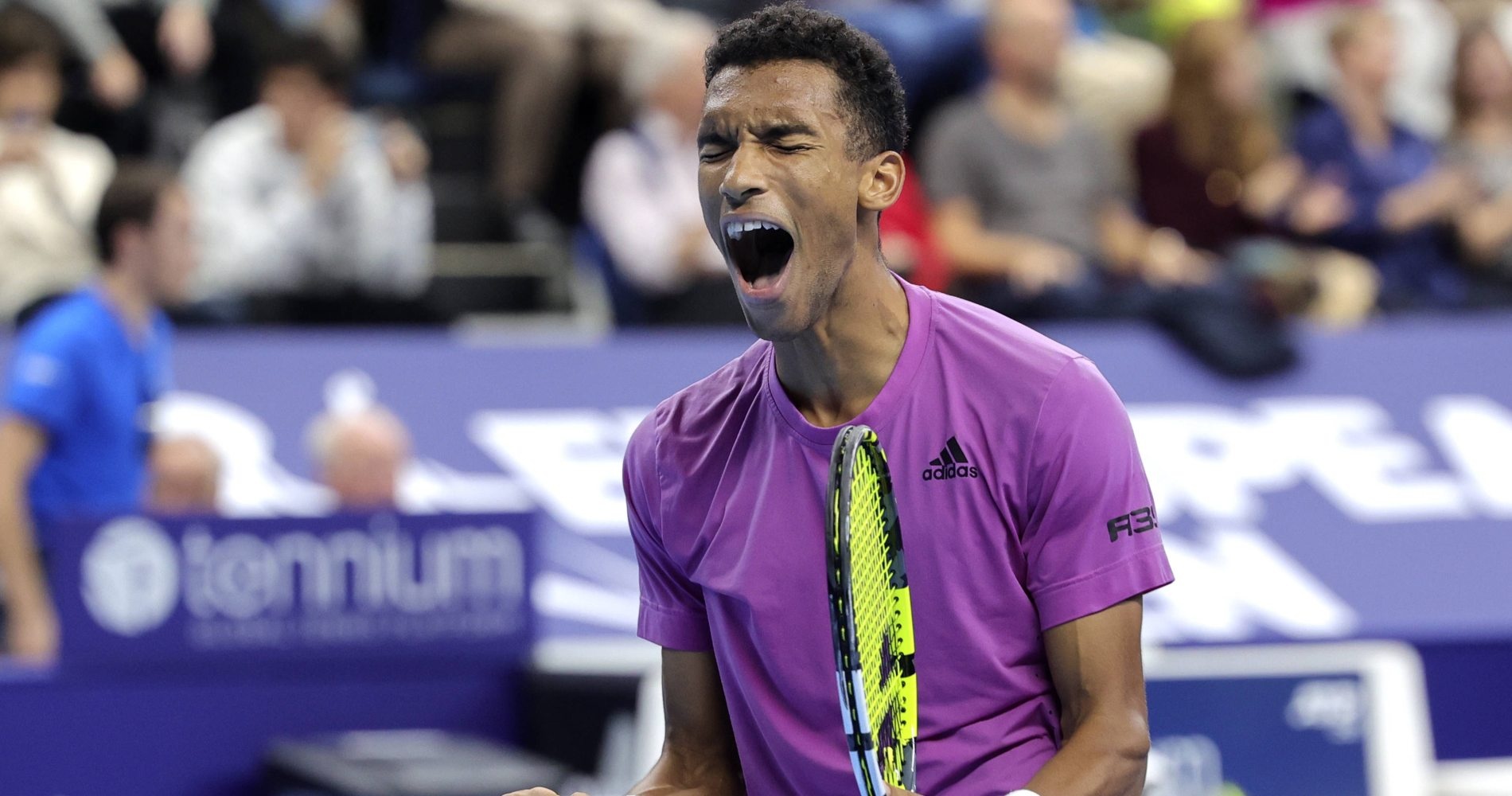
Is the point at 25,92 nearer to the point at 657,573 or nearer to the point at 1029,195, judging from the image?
the point at 1029,195

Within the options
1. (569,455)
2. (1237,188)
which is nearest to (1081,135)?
(1237,188)

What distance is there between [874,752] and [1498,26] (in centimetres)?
856

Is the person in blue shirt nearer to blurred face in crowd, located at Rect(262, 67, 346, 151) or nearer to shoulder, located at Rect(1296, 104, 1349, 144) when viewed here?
blurred face in crowd, located at Rect(262, 67, 346, 151)

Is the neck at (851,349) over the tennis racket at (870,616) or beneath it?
over

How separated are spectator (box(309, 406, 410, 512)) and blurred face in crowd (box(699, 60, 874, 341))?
4088 millimetres

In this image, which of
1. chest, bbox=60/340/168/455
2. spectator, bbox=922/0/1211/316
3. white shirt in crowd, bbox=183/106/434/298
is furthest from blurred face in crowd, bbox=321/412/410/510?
spectator, bbox=922/0/1211/316

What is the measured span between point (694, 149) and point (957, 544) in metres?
5.86

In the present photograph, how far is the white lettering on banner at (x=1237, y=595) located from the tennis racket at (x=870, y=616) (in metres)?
4.71

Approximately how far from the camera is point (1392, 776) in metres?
5.69

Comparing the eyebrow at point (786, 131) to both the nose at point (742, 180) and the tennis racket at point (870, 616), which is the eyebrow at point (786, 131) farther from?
the tennis racket at point (870, 616)

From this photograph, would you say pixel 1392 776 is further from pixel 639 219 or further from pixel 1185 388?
pixel 639 219

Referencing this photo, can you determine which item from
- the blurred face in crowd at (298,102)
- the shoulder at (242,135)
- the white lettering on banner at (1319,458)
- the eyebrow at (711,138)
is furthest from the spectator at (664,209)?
the eyebrow at (711,138)

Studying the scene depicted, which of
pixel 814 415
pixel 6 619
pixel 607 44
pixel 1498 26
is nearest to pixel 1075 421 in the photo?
pixel 814 415

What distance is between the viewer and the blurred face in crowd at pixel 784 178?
266cm
